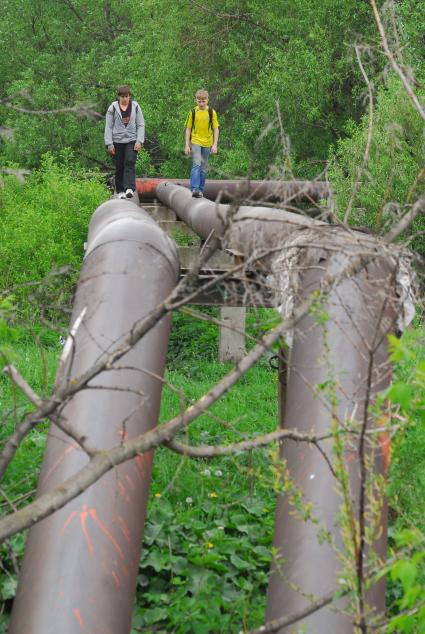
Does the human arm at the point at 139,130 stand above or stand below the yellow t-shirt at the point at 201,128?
below

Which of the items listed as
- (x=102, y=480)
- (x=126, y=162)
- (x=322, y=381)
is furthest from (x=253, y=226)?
(x=126, y=162)

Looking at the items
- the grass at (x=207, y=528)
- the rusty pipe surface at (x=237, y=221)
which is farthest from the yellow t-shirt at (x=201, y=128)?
the grass at (x=207, y=528)

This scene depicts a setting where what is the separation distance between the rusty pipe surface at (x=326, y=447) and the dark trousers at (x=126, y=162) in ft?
22.4

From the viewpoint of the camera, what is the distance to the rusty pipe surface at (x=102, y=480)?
379 cm

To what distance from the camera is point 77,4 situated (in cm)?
3597

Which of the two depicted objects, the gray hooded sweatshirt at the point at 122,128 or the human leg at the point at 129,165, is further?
the human leg at the point at 129,165

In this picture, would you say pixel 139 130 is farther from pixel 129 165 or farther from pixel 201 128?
pixel 201 128

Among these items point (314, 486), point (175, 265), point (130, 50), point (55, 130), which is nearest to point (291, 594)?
point (314, 486)

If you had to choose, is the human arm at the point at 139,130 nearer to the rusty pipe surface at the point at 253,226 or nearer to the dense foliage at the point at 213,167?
the rusty pipe surface at the point at 253,226

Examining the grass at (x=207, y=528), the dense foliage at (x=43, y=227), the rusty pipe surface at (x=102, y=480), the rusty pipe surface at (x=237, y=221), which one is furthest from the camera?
the dense foliage at (x=43, y=227)

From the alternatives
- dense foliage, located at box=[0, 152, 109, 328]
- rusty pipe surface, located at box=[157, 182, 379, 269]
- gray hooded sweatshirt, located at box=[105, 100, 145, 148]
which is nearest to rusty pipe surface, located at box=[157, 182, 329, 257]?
rusty pipe surface, located at box=[157, 182, 379, 269]

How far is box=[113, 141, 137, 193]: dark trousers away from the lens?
11484 mm

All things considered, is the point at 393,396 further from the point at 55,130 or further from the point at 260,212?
the point at 55,130

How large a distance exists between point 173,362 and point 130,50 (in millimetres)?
21423
